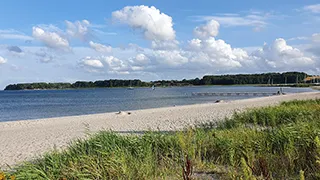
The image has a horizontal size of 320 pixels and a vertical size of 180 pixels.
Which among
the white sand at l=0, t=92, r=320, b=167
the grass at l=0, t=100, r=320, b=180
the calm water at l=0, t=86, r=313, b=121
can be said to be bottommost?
the calm water at l=0, t=86, r=313, b=121

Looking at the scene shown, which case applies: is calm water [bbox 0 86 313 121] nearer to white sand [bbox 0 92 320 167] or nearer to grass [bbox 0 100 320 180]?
white sand [bbox 0 92 320 167]

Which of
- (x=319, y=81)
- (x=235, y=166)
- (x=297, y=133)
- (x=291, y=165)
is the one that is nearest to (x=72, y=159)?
(x=235, y=166)

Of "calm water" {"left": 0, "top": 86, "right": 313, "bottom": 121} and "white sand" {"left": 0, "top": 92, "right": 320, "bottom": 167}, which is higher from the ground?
"white sand" {"left": 0, "top": 92, "right": 320, "bottom": 167}

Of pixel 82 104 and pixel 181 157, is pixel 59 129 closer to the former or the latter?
pixel 181 157

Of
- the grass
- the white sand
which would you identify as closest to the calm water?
the white sand

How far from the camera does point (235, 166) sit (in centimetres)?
511

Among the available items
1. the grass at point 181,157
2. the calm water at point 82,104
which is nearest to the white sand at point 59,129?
the grass at point 181,157

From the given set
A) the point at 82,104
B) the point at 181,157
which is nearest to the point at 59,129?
the point at 181,157

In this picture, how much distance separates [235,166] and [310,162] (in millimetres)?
1073

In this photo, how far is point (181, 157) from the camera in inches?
215

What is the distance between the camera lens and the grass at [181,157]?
15.1 feet

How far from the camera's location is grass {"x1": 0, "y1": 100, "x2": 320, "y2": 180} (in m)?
4.60

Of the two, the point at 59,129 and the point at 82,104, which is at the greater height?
the point at 59,129

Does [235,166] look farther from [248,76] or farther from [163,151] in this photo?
[248,76]
